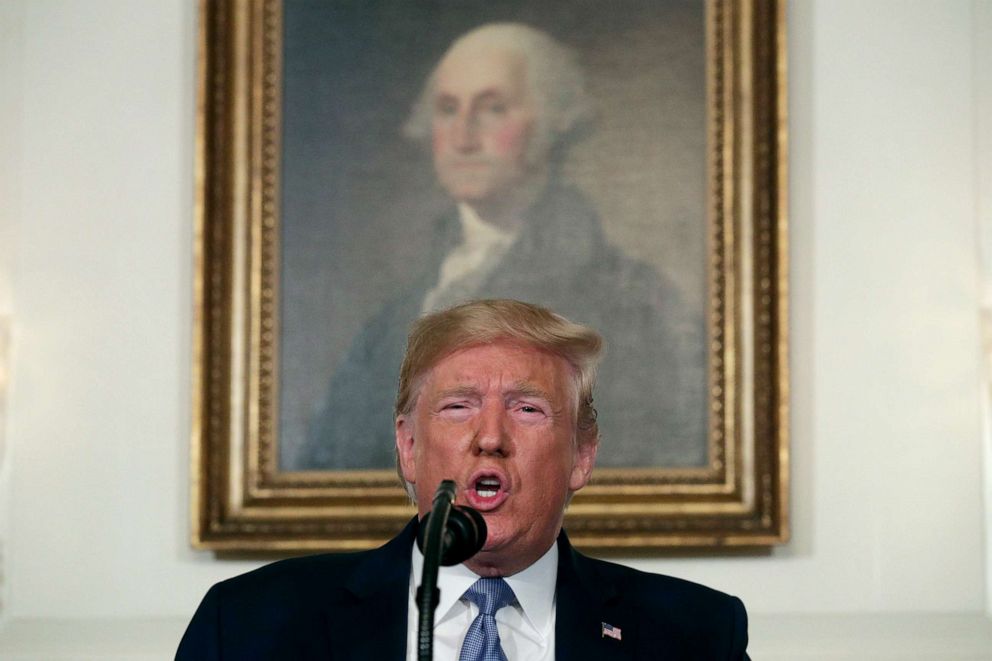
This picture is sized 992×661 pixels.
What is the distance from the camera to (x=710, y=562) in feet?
13.2

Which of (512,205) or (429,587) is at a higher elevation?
(512,205)

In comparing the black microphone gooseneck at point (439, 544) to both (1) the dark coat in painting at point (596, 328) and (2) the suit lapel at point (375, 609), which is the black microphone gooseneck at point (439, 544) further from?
(1) the dark coat in painting at point (596, 328)

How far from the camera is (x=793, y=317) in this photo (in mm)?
4094

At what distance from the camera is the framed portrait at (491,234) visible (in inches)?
157

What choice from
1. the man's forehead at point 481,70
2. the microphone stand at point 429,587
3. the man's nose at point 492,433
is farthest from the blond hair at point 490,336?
the man's forehead at point 481,70

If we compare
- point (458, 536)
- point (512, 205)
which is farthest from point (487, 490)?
point (512, 205)

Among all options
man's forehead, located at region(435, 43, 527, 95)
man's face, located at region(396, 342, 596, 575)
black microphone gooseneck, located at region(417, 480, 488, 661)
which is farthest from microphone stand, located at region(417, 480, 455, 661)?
man's forehead, located at region(435, 43, 527, 95)

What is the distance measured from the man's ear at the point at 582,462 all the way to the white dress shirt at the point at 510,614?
14 centimetres

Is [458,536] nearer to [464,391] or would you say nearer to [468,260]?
[464,391]

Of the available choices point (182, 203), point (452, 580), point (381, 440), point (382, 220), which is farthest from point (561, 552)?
point (182, 203)

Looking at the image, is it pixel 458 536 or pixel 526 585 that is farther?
pixel 526 585

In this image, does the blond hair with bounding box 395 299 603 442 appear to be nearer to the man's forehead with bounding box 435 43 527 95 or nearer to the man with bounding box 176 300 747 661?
the man with bounding box 176 300 747 661

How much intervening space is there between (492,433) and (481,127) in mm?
1806

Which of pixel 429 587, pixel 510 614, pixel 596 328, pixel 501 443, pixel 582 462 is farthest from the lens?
pixel 596 328
